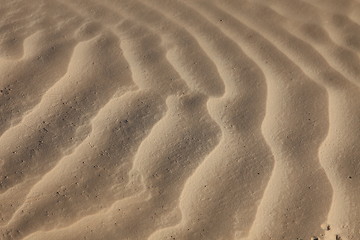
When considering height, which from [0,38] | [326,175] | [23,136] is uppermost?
[0,38]

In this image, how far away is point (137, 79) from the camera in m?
2.39

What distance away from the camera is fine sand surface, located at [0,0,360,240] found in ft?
6.26

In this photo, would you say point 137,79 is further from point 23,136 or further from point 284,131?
point 284,131

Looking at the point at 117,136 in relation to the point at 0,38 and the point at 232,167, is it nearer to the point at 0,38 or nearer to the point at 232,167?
the point at 232,167

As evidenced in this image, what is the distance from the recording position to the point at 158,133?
2.16 metres

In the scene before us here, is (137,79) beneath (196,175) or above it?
above

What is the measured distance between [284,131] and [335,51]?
722 mm

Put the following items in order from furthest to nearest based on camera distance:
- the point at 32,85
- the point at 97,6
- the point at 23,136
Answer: the point at 97,6 → the point at 32,85 → the point at 23,136

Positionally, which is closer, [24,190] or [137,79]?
[24,190]

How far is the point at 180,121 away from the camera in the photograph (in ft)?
7.24

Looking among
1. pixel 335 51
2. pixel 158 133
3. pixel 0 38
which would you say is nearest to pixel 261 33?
pixel 335 51

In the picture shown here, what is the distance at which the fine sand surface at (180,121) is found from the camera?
1907 millimetres

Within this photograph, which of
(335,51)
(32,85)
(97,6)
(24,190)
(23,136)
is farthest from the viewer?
(97,6)

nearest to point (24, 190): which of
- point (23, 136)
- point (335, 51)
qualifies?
point (23, 136)
